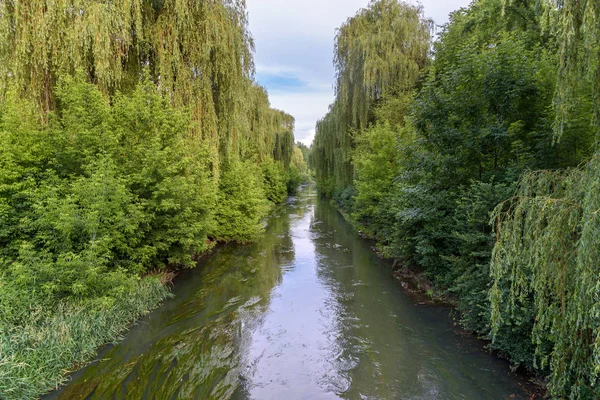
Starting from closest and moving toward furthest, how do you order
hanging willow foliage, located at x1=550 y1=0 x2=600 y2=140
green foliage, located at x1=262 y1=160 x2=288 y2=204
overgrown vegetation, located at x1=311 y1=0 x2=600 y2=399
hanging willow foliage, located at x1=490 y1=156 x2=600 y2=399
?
hanging willow foliage, located at x1=490 y1=156 x2=600 y2=399
overgrown vegetation, located at x1=311 y1=0 x2=600 y2=399
hanging willow foliage, located at x1=550 y1=0 x2=600 y2=140
green foliage, located at x1=262 y1=160 x2=288 y2=204

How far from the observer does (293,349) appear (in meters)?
6.23

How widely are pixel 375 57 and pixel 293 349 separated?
1479cm

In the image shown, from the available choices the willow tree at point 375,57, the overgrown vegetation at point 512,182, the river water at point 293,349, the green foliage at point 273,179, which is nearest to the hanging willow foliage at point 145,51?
the river water at point 293,349

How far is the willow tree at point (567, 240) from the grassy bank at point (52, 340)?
631 cm

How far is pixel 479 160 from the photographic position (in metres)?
7.29

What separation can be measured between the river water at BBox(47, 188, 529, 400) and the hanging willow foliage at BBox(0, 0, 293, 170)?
4839mm

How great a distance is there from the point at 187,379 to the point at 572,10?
7387 millimetres

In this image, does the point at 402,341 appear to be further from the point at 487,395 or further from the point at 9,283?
the point at 9,283

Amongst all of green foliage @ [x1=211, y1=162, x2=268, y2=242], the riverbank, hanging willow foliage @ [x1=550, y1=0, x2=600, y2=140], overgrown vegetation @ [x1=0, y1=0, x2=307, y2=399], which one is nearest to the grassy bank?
overgrown vegetation @ [x1=0, y1=0, x2=307, y2=399]

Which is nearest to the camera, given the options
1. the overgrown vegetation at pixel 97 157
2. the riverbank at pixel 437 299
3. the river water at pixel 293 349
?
the riverbank at pixel 437 299

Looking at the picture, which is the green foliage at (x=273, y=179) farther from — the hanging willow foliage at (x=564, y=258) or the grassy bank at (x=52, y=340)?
the hanging willow foliage at (x=564, y=258)

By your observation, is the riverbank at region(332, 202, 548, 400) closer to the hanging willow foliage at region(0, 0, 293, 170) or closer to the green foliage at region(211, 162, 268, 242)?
the green foliage at region(211, 162, 268, 242)

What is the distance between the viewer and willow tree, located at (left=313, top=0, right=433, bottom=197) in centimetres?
1606

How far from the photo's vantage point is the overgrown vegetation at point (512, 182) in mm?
3436
